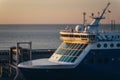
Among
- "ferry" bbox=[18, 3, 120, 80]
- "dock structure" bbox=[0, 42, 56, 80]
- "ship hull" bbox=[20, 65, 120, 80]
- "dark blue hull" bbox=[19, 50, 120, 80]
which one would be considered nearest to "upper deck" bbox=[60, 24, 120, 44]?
"ferry" bbox=[18, 3, 120, 80]

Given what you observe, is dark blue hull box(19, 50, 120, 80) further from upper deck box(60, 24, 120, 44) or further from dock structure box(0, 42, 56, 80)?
dock structure box(0, 42, 56, 80)

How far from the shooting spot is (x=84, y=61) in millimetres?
50594

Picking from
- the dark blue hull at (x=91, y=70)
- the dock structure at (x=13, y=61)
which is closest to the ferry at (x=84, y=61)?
the dark blue hull at (x=91, y=70)

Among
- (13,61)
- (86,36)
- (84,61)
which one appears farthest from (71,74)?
(13,61)

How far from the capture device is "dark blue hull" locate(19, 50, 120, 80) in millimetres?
50656

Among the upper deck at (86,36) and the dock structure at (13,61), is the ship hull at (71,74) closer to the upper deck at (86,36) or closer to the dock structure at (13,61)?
the upper deck at (86,36)

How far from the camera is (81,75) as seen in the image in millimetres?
50875

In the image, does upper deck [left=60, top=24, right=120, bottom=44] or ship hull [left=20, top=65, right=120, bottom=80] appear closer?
ship hull [left=20, top=65, right=120, bottom=80]

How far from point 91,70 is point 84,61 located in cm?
108

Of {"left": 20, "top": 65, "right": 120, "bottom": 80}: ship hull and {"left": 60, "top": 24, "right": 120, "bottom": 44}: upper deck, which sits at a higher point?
{"left": 60, "top": 24, "right": 120, "bottom": 44}: upper deck

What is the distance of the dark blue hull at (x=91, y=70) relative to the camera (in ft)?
166

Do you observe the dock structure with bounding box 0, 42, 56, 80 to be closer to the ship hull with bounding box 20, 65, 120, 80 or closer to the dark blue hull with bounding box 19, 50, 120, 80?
the ship hull with bounding box 20, 65, 120, 80

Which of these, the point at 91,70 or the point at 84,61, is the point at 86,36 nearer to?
the point at 84,61

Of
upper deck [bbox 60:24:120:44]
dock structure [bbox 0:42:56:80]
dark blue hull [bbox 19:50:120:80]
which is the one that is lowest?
dock structure [bbox 0:42:56:80]
